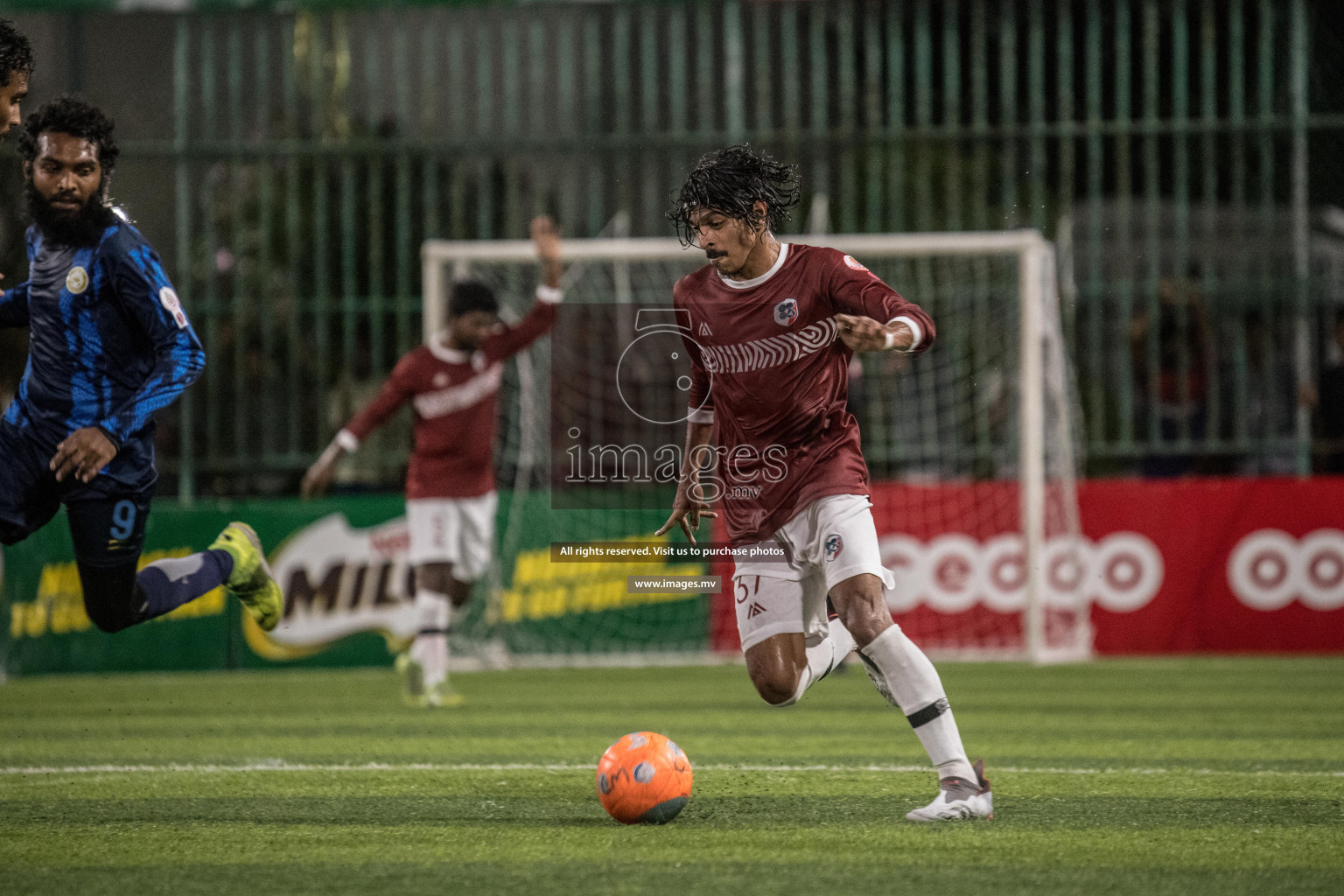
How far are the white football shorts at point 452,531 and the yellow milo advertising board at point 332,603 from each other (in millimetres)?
1989

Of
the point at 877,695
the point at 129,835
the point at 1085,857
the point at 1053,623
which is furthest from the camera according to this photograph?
the point at 1053,623

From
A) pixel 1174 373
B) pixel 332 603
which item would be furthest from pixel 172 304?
pixel 1174 373

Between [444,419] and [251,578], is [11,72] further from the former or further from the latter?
[444,419]

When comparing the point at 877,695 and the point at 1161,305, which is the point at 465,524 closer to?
the point at 877,695

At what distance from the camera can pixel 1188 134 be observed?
43.2 feet

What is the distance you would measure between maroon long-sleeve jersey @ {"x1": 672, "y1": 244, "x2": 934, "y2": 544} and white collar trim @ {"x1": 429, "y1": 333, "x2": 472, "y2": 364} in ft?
15.9

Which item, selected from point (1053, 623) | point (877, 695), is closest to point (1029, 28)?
point (1053, 623)

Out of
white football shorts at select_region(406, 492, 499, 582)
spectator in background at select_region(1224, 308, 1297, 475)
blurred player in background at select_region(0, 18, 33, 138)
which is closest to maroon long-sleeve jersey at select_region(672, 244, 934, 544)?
blurred player in background at select_region(0, 18, 33, 138)

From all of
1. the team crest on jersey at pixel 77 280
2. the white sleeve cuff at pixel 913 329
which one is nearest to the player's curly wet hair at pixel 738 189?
the white sleeve cuff at pixel 913 329

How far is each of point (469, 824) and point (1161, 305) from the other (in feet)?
30.2

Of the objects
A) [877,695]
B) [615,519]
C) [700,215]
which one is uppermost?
[700,215]

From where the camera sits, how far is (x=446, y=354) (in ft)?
34.0

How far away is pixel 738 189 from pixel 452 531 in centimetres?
507

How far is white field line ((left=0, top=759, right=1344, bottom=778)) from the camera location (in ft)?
21.3
